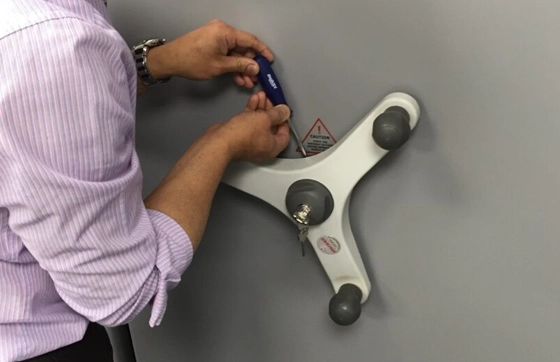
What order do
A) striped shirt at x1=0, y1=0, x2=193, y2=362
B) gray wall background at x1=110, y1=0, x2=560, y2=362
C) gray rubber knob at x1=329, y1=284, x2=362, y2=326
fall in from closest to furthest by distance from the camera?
1. striped shirt at x1=0, y1=0, x2=193, y2=362
2. gray wall background at x1=110, y1=0, x2=560, y2=362
3. gray rubber knob at x1=329, y1=284, x2=362, y2=326

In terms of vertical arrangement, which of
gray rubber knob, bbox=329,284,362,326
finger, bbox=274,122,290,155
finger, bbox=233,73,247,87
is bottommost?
gray rubber knob, bbox=329,284,362,326

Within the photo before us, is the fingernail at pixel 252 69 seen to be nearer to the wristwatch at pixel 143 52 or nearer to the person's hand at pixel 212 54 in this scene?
the person's hand at pixel 212 54

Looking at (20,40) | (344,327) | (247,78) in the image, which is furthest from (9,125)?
(344,327)

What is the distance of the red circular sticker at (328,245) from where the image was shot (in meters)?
0.69

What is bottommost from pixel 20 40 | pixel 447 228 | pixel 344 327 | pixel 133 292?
pixel 344 327

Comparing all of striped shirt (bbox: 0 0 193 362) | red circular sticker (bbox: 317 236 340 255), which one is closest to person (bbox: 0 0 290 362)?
striped shirt (bbox: 0 0 193 362)

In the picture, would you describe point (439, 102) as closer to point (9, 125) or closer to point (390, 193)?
point (390, 193)

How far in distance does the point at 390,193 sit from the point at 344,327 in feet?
0.72

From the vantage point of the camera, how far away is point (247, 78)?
0.67 m

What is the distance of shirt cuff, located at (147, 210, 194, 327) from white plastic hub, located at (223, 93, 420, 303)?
0.45 ft

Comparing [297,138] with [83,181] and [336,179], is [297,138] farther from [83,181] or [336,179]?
[83,181]

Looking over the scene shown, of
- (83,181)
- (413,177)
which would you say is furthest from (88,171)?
(413,177)

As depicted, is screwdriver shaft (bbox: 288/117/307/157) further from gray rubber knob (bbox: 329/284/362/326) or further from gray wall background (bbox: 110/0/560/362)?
Result: gray rubber knob (bbox: 329/284/362/326)

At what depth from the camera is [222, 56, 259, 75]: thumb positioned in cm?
65
